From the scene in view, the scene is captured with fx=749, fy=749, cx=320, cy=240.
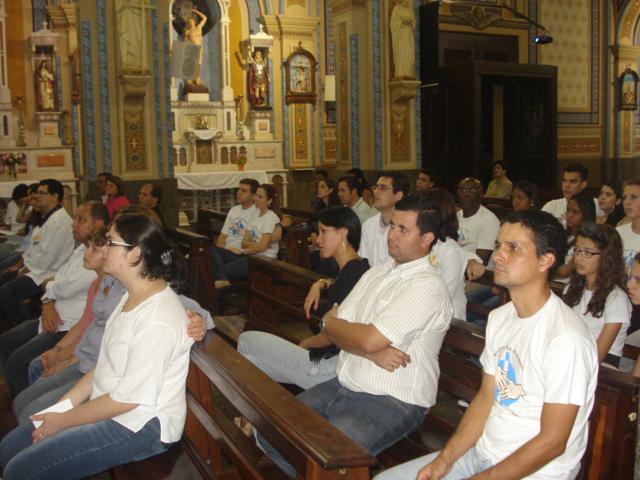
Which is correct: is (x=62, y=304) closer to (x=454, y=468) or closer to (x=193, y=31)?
(x=454, y=468)

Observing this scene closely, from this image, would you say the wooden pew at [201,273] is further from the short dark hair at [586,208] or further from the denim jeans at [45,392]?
the short dark hair at [586,208]

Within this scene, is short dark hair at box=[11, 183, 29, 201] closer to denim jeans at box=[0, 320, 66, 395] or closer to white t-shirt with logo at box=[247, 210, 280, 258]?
white t-shirt with logo at box=[247, 210, 280, 258]

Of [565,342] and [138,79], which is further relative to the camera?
[138,79]

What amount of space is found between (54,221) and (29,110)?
1027cm

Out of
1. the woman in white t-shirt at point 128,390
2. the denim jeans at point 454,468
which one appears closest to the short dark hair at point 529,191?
the woman in white t-shirt at point 128,390

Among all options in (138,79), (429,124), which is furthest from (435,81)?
(138,79)

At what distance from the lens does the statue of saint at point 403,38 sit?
10430 millimetres

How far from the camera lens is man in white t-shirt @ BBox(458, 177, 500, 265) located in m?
5.84

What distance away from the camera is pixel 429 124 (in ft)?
43.4

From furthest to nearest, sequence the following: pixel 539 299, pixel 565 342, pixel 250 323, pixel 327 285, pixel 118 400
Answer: pixel 250 323, pixel 327 285, pixel 118 400, pixel 539 299, pixel 565 342

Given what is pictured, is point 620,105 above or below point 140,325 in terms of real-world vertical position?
A: above

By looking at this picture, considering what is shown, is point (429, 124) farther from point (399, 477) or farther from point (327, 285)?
point (399, 477)

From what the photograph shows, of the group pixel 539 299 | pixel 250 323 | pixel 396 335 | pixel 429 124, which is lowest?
pixel 250 323

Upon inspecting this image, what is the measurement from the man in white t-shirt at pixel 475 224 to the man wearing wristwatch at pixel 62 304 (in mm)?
2815
